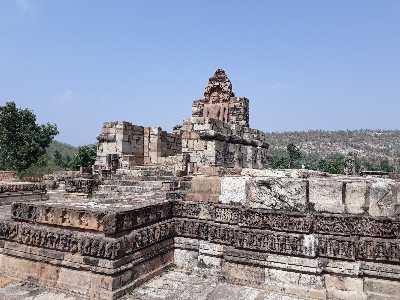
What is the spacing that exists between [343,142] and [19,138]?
7885 centimetres

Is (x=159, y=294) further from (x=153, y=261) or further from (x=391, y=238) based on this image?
(x=391, y=238)

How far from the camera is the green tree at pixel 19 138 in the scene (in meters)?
35.5

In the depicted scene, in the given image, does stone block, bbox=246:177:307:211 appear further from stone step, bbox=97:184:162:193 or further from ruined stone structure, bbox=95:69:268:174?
ruined stone structure, bbox=95:69:268:174

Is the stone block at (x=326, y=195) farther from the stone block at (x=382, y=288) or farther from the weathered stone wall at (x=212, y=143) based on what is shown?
the weathered stone wall at (x=212, y=143)

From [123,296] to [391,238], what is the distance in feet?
9.53

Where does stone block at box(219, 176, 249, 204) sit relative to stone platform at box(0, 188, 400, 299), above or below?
above

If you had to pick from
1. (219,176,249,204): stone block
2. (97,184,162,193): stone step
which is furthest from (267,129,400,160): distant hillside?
(219,176,249,204): stone block

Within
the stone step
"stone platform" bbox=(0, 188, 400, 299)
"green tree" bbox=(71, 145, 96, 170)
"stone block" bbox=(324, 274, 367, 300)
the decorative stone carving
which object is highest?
the decorative stone carving

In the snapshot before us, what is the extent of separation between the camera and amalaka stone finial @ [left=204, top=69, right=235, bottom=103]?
53.7 feet

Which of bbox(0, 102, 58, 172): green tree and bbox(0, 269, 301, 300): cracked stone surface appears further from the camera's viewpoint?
bbox(0, 102, 58, 172): green tree

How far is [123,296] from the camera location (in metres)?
3.56

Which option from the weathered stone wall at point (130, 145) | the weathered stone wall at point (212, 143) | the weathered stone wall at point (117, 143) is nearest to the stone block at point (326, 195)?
the weathered stone wall at point (212, 143)

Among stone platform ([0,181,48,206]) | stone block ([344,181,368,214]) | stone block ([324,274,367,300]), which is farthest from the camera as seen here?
stone platform ([0,181,48,206])

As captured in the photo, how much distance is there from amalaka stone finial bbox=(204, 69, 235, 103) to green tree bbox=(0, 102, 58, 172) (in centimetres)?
2569
